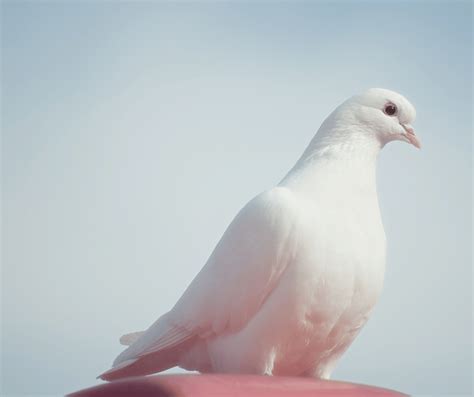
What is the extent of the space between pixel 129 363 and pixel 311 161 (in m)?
2.01

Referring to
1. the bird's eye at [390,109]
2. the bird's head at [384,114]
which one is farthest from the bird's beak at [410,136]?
the bird's eye at [390,109]

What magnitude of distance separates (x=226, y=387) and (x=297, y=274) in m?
1.26

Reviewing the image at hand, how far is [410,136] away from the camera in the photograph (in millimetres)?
5121

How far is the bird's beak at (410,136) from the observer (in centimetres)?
512

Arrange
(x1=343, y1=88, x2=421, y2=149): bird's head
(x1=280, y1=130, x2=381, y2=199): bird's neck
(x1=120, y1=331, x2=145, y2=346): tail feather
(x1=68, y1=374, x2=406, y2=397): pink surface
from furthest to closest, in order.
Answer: (x1=120, y1=331, x2=145, y2=346): tail feather
(x1=343, y1=88, x2=421, y2=149): bird's head
(x1=280, y1=130, x2=381, y2=199): bird's neck
(x1=68, y1=374, x2=406, y2=397): pink surface

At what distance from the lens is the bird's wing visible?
443 cm

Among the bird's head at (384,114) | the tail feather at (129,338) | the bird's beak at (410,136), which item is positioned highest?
the bird's head at (384,114)

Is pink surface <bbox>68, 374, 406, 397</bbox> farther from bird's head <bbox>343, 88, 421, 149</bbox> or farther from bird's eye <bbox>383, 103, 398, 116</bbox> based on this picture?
bird's eye <bbox>383, 103, 398, 116</bbox>

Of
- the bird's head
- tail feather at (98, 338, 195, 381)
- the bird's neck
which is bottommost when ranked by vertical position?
tail feather at (98, 338, 195, 381)

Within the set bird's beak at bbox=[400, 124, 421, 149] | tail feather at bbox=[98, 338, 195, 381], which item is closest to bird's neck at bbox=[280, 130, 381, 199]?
bird's beak at bbox=[400, 124, 421, 149]

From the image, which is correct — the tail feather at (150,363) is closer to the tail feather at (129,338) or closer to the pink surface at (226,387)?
the tail feather at (129,338)

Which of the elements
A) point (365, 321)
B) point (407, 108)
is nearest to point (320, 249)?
point (365, 321)

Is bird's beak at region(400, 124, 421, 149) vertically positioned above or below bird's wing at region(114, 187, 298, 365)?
A: above

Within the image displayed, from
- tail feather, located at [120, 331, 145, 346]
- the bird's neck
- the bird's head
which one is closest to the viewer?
the bird's neck
